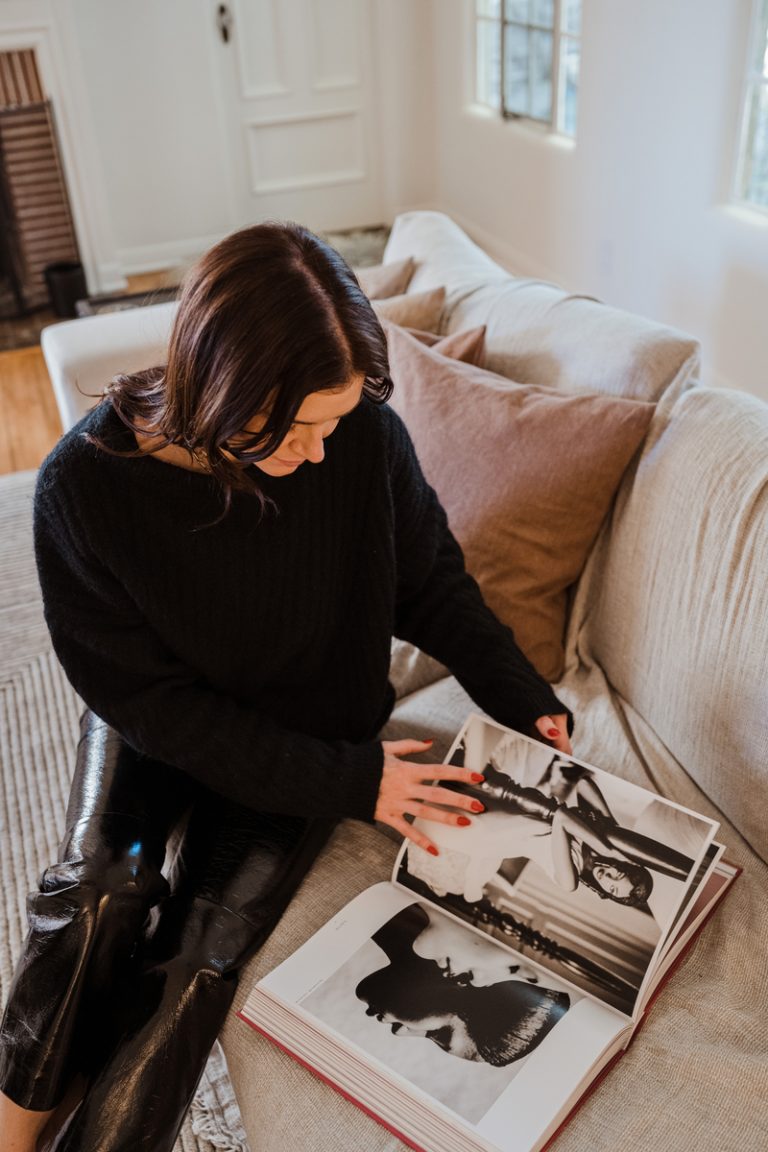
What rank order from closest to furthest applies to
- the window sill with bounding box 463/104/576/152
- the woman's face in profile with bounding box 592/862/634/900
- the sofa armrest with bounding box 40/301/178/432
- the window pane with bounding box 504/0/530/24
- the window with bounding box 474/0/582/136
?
the woman's face in profile with bounding box 592/862/634/900 → the sofa armrest with bounding box 40/301/178/432 → the window with bounding box 474/0/582/136 → the window sill with bounding box 463/104/576/152 → the window pane with bounding box 504/0/530/24

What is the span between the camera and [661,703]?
50.3 inches

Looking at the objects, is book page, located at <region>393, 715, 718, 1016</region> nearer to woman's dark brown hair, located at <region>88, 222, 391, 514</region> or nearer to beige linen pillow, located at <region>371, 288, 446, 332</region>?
woman's dark brown hair, located at <region>88, 222, 391, 514</region>

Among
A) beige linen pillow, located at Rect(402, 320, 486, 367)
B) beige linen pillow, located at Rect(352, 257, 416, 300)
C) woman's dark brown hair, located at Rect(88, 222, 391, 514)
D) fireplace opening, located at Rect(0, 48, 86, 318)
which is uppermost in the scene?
woman's dark brown hair, located at Rect(88, 222, 391, 514)

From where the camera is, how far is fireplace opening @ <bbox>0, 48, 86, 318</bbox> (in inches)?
146

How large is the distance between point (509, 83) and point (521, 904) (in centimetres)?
330

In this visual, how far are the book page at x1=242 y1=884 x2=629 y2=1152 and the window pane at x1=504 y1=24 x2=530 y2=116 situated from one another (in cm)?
320

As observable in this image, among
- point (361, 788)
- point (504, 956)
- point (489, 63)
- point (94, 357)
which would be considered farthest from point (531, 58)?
point (504, 956)

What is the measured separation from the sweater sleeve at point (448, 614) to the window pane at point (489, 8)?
306cm

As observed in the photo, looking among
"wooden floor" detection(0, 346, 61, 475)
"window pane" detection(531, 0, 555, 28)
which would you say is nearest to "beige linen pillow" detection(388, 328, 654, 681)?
"wooden floor" detection(0, 346, 61, 475)

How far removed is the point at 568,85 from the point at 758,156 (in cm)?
100

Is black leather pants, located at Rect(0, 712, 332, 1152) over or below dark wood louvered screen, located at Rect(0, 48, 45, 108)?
below

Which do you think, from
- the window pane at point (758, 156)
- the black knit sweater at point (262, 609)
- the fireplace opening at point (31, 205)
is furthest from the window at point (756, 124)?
the fireplace opening at point (31, 205)

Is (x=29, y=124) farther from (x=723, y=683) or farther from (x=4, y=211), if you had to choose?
(x=723, y=683)

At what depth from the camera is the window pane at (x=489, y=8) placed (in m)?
3.61
